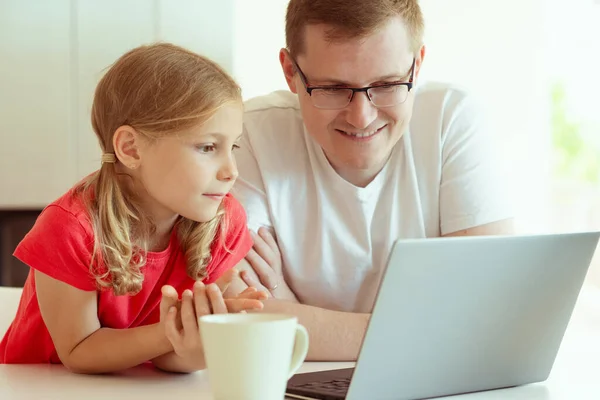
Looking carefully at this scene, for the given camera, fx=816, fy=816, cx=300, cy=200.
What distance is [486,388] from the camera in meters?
0.98

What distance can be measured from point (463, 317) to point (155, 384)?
0.41 metres

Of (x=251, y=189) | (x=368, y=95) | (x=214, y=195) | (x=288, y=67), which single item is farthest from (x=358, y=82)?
(x=214, y=195)

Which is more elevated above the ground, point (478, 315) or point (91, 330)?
point (478, 315)

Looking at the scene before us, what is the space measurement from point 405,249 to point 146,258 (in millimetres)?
560

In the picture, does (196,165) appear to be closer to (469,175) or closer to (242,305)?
(242,305)

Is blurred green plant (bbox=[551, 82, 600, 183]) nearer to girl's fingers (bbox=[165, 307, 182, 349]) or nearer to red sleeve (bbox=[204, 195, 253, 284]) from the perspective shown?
red sleeve (bbox=[204, 195, 253, 284])

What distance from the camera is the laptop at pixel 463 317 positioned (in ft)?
2.68

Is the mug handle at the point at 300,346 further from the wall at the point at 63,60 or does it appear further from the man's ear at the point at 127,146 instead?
the wall at the point at 63,60

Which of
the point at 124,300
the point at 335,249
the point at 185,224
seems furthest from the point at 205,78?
the point at 335,249

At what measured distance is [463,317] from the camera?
0.89 m

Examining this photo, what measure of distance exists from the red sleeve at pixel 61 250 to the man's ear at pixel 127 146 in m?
0.12

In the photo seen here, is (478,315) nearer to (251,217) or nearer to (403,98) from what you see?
(403,98)

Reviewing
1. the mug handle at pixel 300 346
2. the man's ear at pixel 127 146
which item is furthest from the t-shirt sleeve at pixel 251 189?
the mug handle at pixel 300 346

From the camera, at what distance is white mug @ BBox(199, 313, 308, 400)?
73 centimetres
